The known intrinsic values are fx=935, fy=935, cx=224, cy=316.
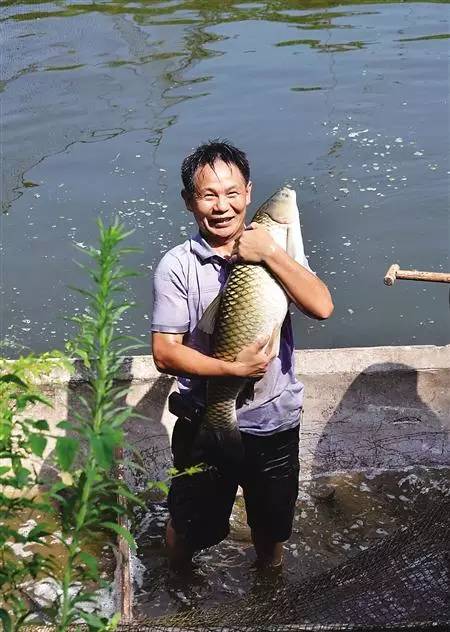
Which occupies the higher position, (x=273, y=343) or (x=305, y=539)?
(x=273, y=343)

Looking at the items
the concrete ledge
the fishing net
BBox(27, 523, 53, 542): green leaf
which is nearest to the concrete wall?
the concrete ledge

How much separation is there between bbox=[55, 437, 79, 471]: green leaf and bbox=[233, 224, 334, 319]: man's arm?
1452 mm

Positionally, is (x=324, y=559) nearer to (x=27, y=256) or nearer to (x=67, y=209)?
(x=27, y=256)

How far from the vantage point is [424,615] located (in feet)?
11.7

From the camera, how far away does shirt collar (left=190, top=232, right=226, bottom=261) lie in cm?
360

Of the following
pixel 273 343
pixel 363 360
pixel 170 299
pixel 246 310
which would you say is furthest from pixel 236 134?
pixel 246 310

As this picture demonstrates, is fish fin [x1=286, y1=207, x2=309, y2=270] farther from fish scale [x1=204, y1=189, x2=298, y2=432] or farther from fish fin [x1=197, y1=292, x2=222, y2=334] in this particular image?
fish fin [x1=197, y1=292, x2=222, y2=334]

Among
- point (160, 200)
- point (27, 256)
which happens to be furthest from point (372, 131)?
point (27, 256)

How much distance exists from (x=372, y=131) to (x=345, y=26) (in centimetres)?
406

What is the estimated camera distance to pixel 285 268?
3.34 metres

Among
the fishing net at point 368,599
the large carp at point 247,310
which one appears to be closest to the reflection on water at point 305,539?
the fishing net at point 368,599

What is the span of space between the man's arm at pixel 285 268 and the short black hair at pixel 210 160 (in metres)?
0.32

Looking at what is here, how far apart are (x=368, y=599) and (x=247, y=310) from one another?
1.26 m

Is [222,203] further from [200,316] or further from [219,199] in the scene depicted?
[200,316]
